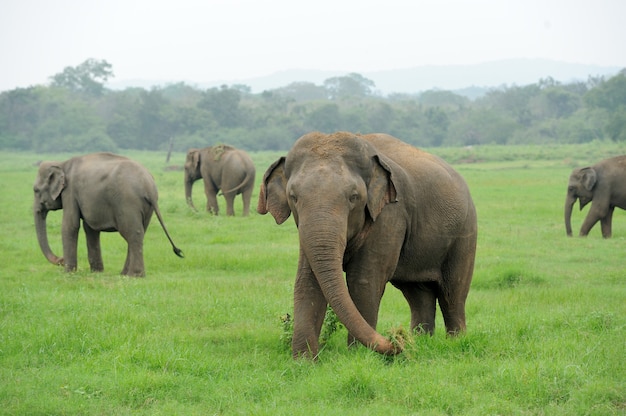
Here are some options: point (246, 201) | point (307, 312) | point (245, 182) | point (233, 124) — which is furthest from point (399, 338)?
point (233, 124)

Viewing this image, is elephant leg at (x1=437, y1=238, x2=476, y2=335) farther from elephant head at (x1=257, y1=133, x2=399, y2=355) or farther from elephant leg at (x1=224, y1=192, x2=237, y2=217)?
elephant leg at (x1=224, y1=192, x2=237, y2=217)

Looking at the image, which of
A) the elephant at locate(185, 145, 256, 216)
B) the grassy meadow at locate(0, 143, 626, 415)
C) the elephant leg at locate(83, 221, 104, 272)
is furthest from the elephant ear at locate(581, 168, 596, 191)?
the elephant leg at locate(83, 221, 104, 272)

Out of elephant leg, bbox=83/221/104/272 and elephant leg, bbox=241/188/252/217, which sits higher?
elephant leg, bbox=83/221/104/272

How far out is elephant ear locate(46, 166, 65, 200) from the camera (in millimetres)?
11828

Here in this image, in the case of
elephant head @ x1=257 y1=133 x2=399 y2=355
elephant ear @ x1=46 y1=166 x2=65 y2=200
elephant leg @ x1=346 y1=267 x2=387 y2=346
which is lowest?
elephant leg @ x1=346 y1=267 x2=387 y2=346

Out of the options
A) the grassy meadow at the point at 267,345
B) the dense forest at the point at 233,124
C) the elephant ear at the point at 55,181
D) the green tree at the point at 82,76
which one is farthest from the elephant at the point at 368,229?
the green tree at the point at 82,76

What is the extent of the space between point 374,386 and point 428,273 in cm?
170

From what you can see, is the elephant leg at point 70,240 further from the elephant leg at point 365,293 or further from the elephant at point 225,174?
the elephant at point 225,174

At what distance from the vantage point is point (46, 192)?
1198 cm

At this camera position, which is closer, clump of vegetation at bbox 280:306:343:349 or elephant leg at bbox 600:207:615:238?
clump of vegetation at bbox 280:306:343:349

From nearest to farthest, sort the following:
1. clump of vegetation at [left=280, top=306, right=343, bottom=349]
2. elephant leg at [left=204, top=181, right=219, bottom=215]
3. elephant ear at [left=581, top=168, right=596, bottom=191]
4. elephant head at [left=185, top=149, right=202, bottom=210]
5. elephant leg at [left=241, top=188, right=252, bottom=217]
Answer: clump of vegetation at [left=280, top=306, right=343, bottom=349]
elephant ear at [left=581, top=168, right=596, bottom=191]
elephant leg at [left=241, top=188, right=252, bottom=217]
elephant leg at [left=204, top=181, right=219, bottom=215]
elephant head at [left=185, top=149, right=202, bottom=210]

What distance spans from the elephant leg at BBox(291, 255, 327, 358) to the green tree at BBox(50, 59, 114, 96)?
3983 inches

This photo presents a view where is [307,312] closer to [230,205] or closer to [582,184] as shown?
[582,184]

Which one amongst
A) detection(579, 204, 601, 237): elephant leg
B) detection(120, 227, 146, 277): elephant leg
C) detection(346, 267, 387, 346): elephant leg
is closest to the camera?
detection(346, 267, 387, 346): elephant leg
